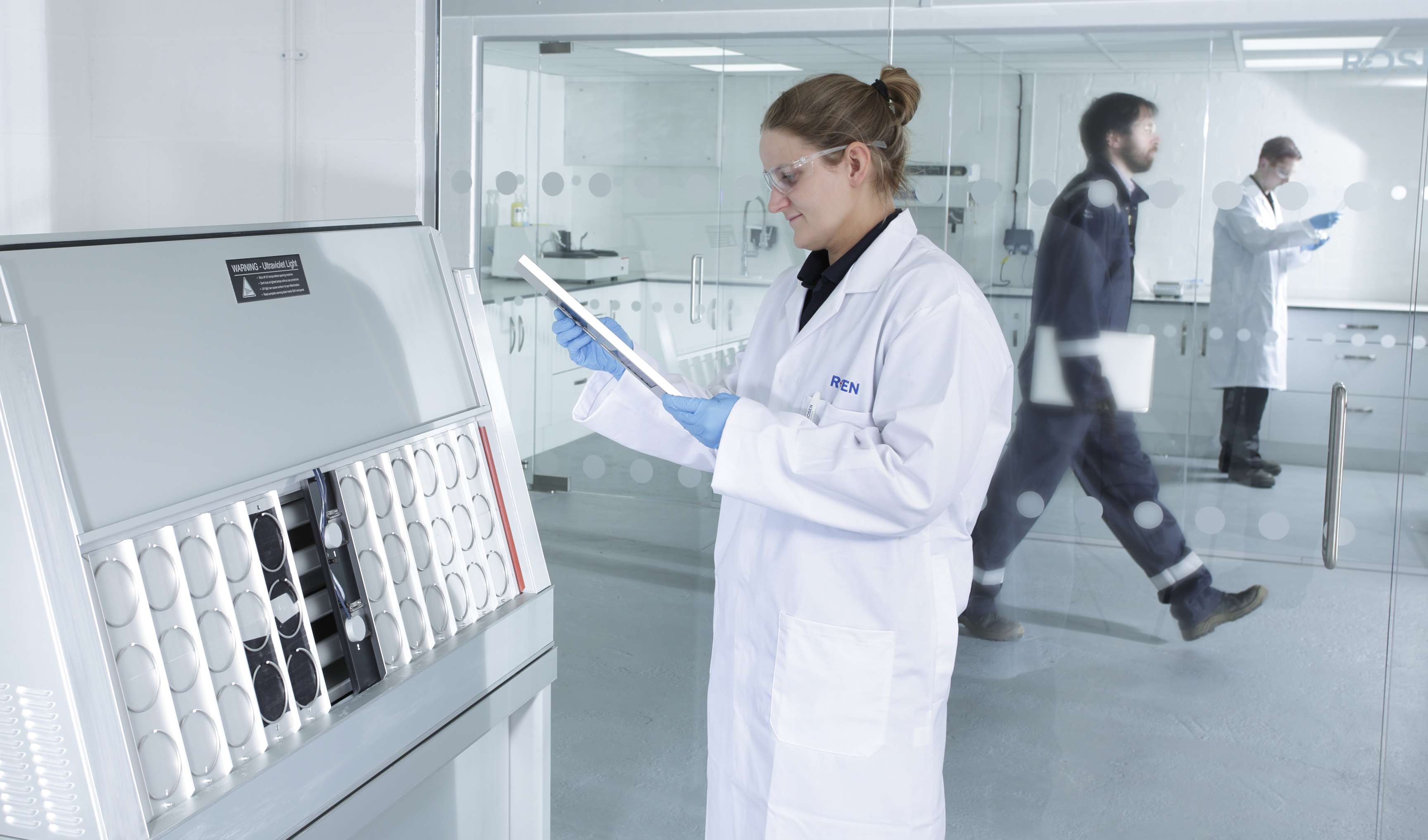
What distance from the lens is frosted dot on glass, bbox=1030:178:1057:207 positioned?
199 cm

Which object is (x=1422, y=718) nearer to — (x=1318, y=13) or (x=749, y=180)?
(x=1318, y=13)

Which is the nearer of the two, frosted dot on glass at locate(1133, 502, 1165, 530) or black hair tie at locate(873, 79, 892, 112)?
black hair tie at locate(873, 79, 892, 112)

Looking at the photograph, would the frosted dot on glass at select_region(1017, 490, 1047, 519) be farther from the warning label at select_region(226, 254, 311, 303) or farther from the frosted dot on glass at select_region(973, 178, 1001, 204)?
the warning label at select_region(226, 254, 311, 303)

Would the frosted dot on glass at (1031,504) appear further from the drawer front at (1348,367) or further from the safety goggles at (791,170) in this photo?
the safety goggles at (791,170)

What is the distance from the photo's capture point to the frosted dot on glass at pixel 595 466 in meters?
2.31

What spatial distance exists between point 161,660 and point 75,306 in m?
0.29

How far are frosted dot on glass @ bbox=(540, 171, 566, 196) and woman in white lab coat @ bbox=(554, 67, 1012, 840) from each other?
83cm

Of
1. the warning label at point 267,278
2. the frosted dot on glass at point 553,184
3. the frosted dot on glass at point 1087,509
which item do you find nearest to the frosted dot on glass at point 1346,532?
the frosted dot on glass at point 1087,509

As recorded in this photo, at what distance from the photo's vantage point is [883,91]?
56.6 inches

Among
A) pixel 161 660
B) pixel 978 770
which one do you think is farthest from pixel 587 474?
pixel 161 660

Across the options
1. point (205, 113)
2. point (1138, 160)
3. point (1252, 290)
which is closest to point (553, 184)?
point (205, 113)

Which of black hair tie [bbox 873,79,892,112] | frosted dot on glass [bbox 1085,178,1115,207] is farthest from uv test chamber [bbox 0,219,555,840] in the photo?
frosted dot on glass [bbox 1085,178,1115,207]

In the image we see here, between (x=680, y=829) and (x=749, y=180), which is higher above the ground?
(x=749, y=180)

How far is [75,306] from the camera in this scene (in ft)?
2.99
